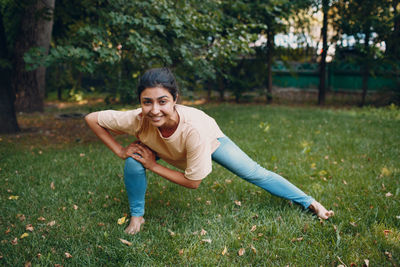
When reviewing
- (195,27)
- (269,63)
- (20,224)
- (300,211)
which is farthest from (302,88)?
(20,224)

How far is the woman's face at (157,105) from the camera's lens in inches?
85.4

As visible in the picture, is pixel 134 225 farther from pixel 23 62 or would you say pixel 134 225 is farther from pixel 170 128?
pixel 23 62

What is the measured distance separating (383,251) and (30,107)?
8.75 metres

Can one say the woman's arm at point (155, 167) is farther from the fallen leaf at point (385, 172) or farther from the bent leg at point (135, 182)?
the fallen leaf at point (385, 172)

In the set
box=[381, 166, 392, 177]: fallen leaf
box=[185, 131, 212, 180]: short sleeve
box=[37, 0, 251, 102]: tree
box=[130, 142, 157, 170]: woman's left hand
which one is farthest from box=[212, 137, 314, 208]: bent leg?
box=[37, 0, 251, 102]: tree

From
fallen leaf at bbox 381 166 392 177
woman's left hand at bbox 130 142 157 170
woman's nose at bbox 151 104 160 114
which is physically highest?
woman's nose at bbox 151 104 160 114

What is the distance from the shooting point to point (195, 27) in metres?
5.23

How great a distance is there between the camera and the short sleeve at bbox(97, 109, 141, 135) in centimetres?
247

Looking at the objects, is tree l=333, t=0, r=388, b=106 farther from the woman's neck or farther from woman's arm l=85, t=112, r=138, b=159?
woman's arm l=85, t=112, r=138, b=159

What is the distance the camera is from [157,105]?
7.17 ft

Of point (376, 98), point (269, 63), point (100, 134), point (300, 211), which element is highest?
point (269, 63)

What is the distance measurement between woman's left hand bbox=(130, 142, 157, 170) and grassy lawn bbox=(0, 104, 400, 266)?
524 millimetres

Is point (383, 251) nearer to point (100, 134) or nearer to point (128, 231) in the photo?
point (128, 231)

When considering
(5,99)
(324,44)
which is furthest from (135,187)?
(324,44)
